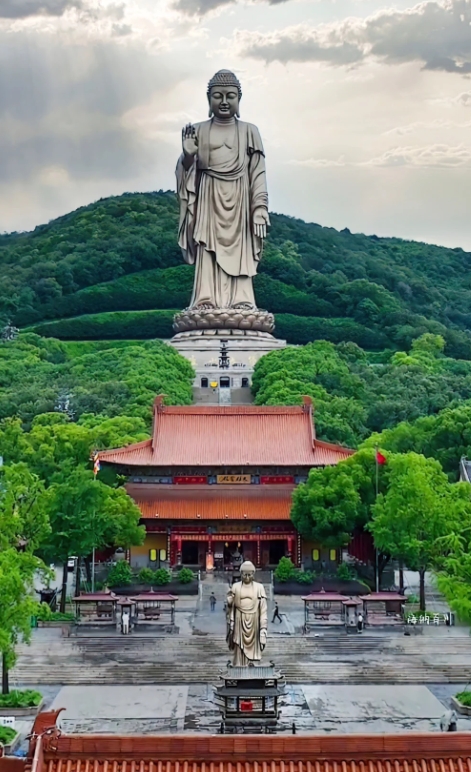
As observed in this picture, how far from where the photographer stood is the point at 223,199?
182 feet

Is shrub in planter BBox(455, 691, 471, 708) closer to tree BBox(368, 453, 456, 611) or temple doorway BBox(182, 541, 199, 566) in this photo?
tree BBox(368, 453, 456, 611)

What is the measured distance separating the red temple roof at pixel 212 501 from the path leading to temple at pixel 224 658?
22.6 ft

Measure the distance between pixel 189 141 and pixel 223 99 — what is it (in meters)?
3.04

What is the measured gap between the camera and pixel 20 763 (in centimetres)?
835

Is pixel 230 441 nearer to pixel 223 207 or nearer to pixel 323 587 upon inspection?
pixel 323 587

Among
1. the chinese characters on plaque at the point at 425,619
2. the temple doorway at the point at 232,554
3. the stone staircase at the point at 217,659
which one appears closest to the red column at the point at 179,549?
the temple doorway at the point at 232,554

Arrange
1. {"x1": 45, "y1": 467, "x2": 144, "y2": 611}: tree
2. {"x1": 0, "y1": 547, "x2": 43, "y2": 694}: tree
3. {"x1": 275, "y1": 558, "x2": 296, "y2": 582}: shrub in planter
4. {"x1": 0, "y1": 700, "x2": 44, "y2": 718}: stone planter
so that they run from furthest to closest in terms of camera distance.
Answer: {"x1": 275, "y1": 558, "x2": 296, "y2": 582}: shrub in planter → {"x1": 45, "y1": 467, "x2": 144, "y2": 611}: tree → {"x1": 0, "y1": 700, "x2": 44, "y2": 718}: stone planter → {"x1": 0, "y1": 547, "x2": 43, "y2": 694}: tree

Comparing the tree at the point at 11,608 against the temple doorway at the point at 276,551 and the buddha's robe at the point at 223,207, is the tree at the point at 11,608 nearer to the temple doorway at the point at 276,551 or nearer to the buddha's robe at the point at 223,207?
the temple doorway at the point at 276,551

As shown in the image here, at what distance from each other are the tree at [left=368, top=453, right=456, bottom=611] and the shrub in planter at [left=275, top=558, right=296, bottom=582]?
156 inches

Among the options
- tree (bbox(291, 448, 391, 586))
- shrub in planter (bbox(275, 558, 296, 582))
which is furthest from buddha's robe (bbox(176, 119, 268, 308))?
shrub in planter (bbox(275, 558, 296, 582))

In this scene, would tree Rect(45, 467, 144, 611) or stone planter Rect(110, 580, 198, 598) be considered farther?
stone planter Rect(110, 580, 198, 598)

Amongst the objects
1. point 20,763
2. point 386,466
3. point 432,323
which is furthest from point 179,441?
point 432,323

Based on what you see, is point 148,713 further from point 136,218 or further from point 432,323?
point 136,218

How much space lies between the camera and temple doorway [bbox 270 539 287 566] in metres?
31.9
